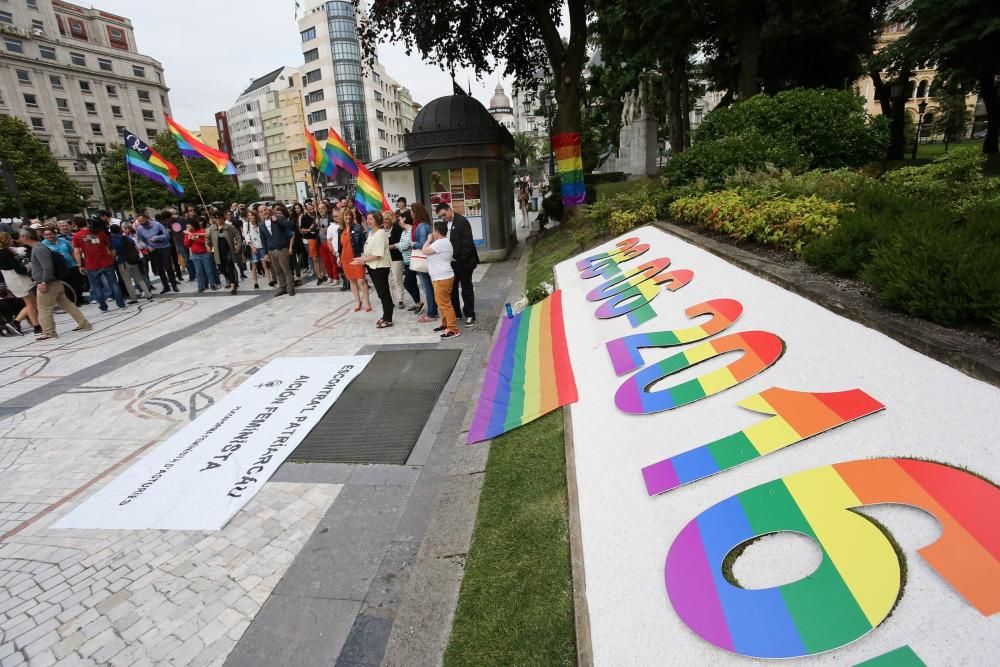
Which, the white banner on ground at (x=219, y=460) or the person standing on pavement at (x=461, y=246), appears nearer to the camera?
the white banner on ground at (x=219, y=460)

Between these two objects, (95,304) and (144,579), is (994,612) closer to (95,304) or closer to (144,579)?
(144,579)

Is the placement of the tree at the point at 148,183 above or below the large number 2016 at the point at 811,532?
above

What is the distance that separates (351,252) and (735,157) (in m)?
7.68

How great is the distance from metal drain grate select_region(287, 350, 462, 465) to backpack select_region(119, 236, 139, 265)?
8434mm

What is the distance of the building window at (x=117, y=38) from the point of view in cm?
7044

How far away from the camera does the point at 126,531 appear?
395 centimetres

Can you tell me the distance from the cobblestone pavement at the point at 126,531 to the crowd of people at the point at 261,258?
1.09m

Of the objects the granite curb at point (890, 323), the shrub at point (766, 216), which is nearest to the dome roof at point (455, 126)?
the shrub at point (766, 216)

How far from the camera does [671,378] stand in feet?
13.4

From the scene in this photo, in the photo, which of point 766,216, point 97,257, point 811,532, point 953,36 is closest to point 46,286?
point 97,257

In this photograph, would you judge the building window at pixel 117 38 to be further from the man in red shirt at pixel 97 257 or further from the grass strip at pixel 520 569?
the grass strip at pixel 520 569

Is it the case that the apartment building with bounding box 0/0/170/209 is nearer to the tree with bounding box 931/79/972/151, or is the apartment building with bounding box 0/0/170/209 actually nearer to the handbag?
the handbag

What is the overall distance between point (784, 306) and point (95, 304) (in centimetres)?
1524

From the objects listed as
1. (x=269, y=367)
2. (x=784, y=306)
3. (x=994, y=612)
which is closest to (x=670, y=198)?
(x=784, y=306)
